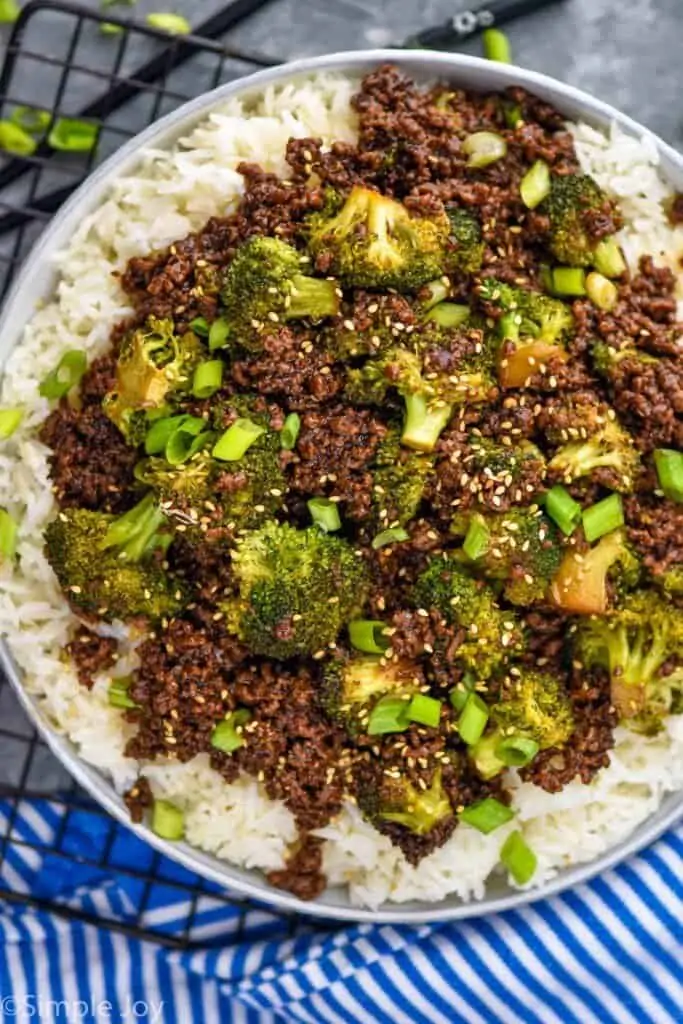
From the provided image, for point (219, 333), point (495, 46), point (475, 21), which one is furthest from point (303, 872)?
point (475, 21)

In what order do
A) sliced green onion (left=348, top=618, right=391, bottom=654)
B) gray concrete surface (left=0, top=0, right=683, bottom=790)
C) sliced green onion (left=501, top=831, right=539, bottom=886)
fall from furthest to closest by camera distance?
gray concrete surface (left=0, top=0, right=683, bottom=790) < sliced green onion (left=501, top=831, right=539, bottom=886) < sliced green onion (left=348, top=618, right=391, bottom=654)

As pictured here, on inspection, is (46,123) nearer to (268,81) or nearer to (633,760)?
(268,81)

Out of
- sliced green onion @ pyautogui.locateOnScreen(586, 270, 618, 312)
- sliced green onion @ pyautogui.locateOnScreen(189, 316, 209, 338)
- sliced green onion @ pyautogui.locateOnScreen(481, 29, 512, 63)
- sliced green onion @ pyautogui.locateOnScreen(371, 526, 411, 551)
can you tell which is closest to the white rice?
sliced green onion @ pyautogui.locateOnScreen(586, 270, 618, 312)

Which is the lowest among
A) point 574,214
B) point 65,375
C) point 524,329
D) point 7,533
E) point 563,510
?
point 7,533

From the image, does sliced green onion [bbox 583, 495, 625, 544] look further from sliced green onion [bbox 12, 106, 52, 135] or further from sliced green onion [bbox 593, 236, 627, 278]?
sliced green onion [bbox 12, 106, 52, 135]

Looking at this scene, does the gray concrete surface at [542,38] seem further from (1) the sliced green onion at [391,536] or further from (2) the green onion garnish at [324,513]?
(1) the sliced green onion at [391,536]

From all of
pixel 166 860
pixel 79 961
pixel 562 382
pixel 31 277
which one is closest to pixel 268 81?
pixel 31 277

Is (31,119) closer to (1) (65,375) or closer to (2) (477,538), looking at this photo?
(1) (65,375)
